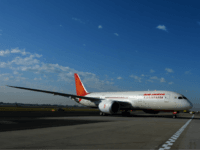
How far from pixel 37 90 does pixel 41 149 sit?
920 inches

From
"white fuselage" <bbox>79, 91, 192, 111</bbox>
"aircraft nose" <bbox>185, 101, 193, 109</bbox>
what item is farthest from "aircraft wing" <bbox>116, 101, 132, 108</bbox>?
"aircraft nose" <bbox>185, 101, 193, 109</bbox>

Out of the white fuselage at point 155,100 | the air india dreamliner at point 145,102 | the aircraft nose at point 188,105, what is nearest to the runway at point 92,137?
the aircraft nose at point 188,105

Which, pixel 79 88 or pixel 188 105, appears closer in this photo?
pixel 188 105

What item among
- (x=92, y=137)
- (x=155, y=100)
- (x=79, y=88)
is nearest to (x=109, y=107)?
(x=155, y=100)

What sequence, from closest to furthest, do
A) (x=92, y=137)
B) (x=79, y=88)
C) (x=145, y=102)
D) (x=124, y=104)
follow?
(x=92, y=137)
(x=145, y=102)
(x=124, y=104)
(x=79, y=88)

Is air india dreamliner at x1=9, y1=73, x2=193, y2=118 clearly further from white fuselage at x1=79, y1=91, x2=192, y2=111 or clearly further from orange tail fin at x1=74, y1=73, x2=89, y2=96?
orange tail fin at x1=74, y1=73, x2=89, y2=96

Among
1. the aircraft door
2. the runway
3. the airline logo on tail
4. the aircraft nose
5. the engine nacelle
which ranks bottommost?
the runway

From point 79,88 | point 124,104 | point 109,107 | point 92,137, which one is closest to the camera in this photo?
point 92,137

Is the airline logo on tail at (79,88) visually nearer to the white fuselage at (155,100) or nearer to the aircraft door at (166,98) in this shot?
the white fuselage at (155,100)

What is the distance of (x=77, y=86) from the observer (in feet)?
138

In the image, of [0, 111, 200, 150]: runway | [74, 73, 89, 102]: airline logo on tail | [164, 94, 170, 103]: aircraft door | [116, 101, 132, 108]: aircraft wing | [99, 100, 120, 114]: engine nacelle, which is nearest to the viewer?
[0, 111, 200, 150]: runway

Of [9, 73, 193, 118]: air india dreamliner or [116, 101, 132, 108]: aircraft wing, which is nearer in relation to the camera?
[9, 73, 193, 118]: air india dreamliner

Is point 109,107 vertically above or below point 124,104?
below

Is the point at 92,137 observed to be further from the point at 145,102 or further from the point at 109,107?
the point at 145,102
